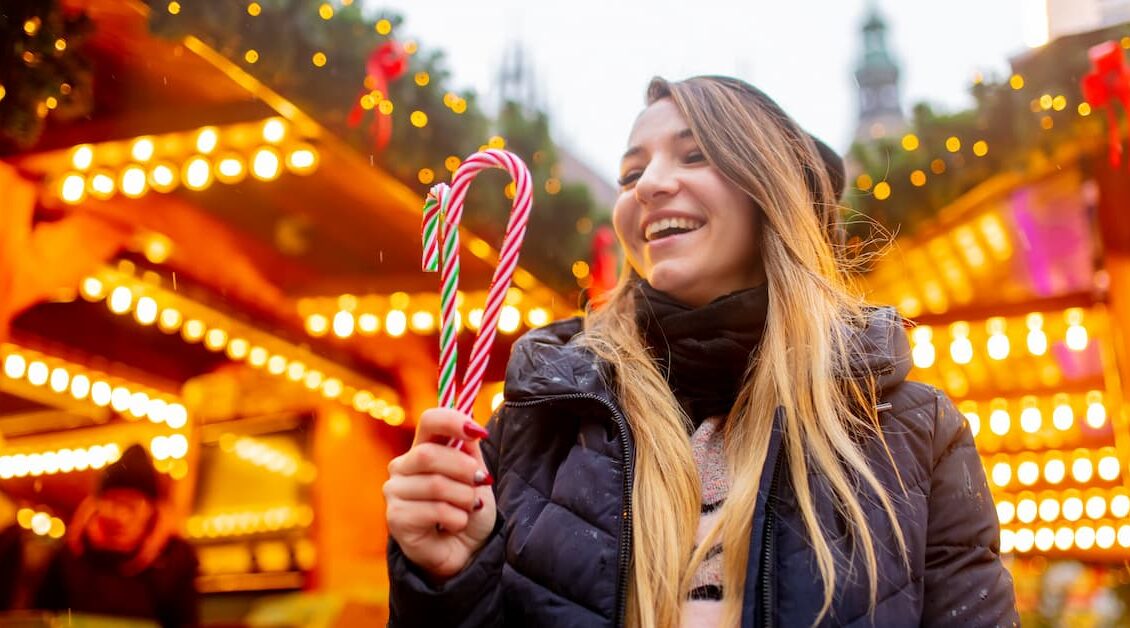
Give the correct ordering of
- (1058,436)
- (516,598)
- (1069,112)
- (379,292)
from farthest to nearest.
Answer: (1058,436) < (379,292) < (1069,112) < (516,598)

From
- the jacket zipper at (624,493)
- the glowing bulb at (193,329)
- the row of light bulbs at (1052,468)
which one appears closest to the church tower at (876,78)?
the row of light bulbs at (1052,468)

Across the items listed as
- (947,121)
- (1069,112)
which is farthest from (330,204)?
(1069,112)

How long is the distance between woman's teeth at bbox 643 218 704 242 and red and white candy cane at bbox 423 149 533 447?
0.95ft

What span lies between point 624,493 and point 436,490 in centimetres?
34

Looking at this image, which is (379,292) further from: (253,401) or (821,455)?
(821,455)

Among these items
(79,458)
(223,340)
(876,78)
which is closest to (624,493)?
(223,340)

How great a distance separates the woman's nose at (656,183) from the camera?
5.87 feet

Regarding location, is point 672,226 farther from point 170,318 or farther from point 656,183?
point 170,318

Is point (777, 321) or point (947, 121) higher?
point (947, 121)

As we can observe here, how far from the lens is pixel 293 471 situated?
9016 millimetres

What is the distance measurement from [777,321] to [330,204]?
14.4 ft

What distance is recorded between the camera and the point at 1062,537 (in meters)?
10.2

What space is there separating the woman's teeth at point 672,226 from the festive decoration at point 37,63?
7.18 feet

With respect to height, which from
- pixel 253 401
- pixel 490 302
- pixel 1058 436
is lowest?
pixel 490 302
